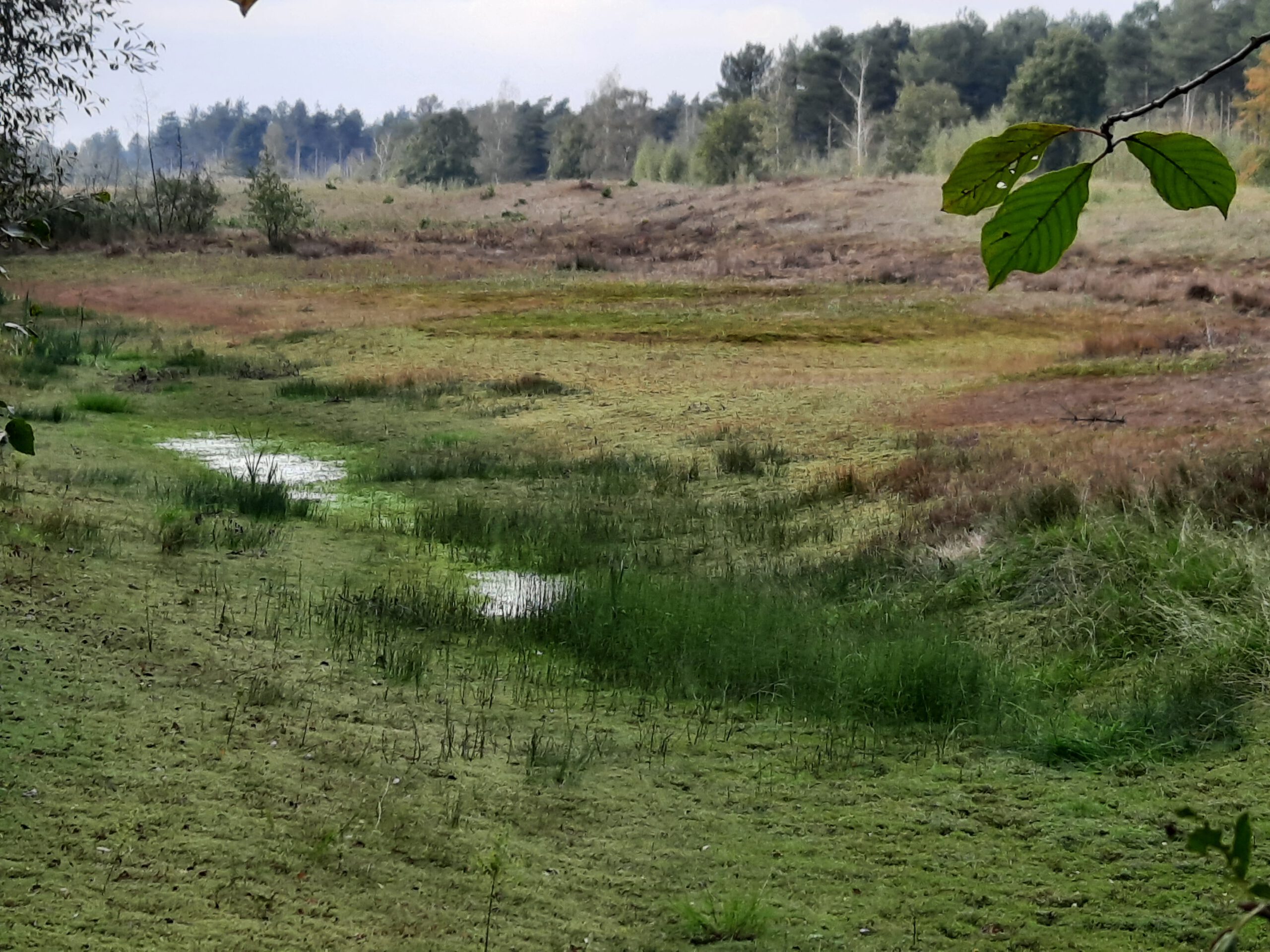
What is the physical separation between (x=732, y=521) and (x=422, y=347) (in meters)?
10.3

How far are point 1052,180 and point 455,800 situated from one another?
3160 millimetres

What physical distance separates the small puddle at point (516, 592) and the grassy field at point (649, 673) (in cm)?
11

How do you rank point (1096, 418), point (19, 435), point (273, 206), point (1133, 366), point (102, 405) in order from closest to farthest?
point (19, 435)
point (1096, 418)
point (102, 405)
point (1133, 366)
point (273, 206)

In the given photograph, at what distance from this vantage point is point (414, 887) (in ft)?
9.62

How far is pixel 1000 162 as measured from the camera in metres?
0.54

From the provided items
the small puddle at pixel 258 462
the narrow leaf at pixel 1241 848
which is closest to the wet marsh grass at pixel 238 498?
the small puddle at pixel 258 462

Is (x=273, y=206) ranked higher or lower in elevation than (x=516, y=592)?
higher

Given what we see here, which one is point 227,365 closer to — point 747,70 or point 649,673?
point 649,673

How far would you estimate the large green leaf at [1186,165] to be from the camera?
1.65 feet

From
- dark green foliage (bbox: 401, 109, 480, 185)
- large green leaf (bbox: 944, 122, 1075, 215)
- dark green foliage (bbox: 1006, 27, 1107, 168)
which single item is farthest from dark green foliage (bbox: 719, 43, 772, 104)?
large green leaf (bbox: 944, 122, 1075, 215)

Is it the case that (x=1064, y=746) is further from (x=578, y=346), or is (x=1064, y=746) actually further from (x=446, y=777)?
(x=578, y=346)

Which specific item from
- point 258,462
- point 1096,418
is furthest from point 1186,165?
point 1096,418

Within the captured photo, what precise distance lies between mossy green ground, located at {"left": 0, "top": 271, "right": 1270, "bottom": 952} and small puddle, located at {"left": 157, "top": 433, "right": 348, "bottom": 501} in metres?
2.56

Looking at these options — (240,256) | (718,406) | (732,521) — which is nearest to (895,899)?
(732,521)
